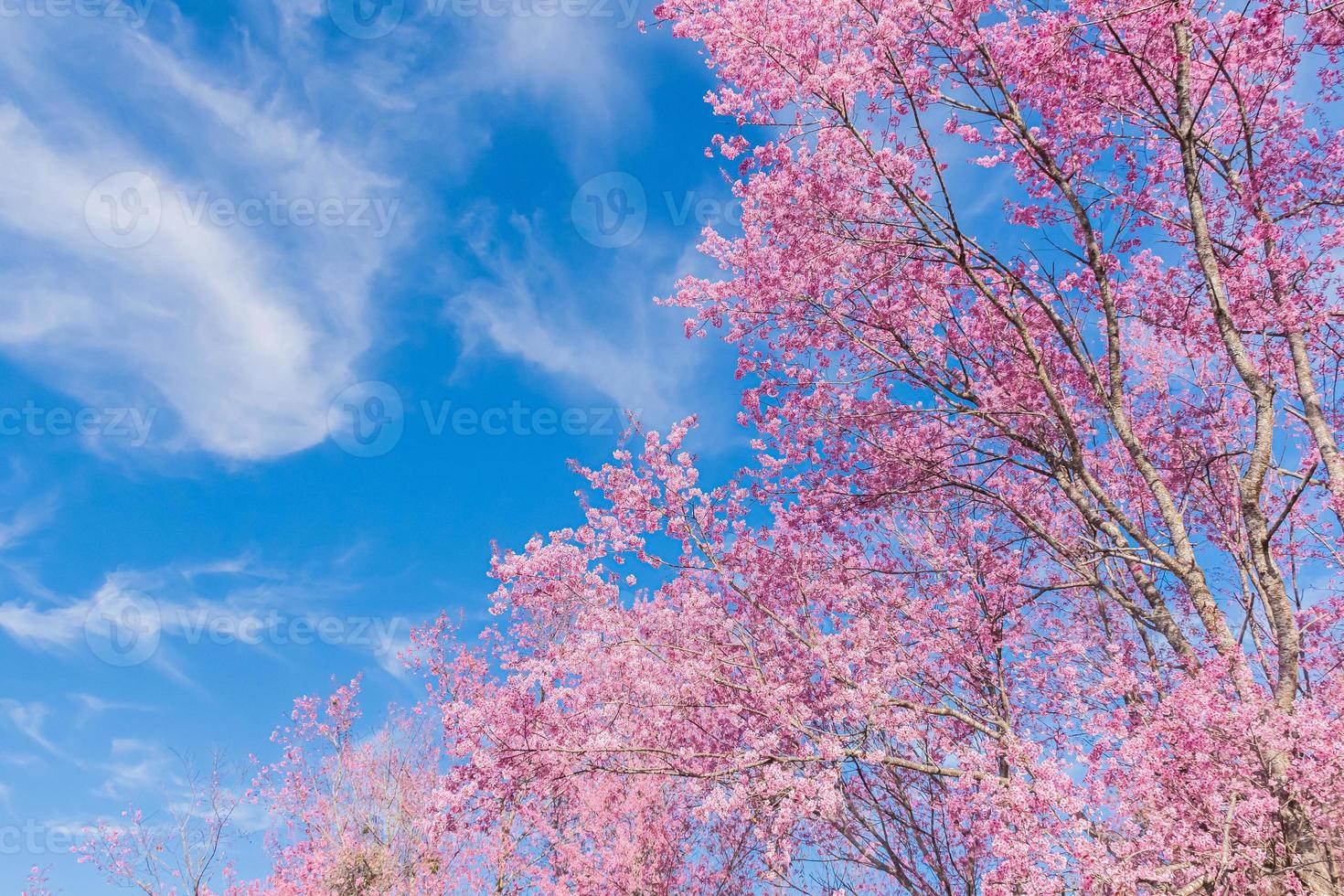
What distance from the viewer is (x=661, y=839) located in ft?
48.6

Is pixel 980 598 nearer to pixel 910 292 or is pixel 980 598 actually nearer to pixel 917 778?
pixel 917 778

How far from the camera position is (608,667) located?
29.4 ft

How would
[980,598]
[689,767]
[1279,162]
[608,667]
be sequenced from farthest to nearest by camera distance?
[980,598] < [608,667] < [1279,162] < [689,767]

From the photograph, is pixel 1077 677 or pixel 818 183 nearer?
pixel 818 183

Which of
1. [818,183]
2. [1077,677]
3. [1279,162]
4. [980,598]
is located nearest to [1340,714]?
[1077,677]

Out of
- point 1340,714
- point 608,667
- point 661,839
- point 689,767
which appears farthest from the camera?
point 661,839

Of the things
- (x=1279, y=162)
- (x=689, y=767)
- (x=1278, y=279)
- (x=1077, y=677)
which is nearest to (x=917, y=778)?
(x=1077, y=677)

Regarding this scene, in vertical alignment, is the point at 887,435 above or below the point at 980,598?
above

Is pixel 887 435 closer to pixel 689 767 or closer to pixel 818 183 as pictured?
pixel 818 183

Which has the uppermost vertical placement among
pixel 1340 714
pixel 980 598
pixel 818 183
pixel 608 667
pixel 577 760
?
pixel 818 183

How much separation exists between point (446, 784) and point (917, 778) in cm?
597

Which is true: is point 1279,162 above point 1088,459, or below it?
above

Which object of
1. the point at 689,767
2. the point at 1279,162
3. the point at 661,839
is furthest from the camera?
the point at 661,839

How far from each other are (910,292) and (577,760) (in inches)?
256
